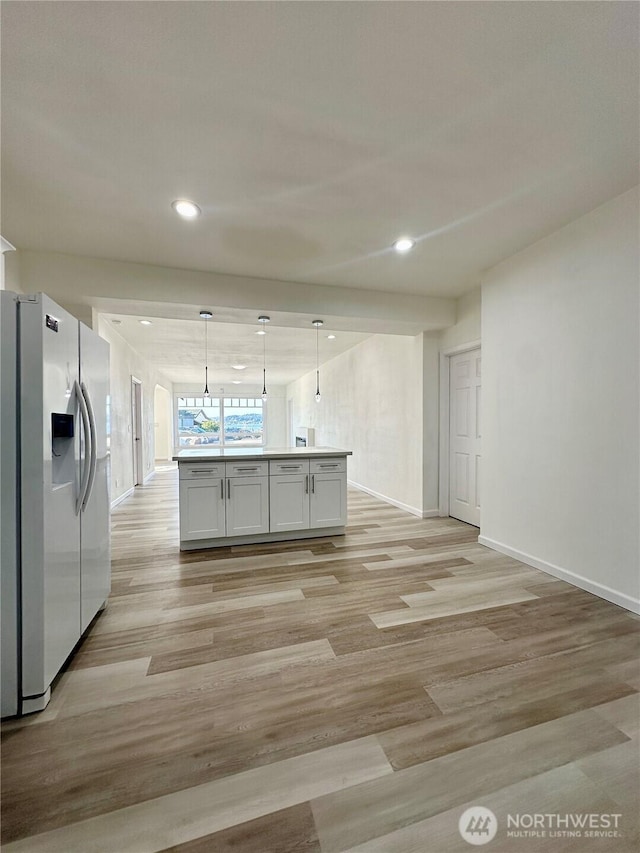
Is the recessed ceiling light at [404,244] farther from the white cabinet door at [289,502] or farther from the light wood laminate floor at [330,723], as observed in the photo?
the light wood laminate floor at [330,723]

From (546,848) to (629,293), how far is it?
2.93 m

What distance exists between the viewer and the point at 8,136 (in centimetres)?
187

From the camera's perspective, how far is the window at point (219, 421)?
12922 mm

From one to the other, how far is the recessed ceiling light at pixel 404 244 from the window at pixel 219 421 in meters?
10.9

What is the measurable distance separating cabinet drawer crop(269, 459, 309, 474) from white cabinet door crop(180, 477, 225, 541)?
0.56 meters

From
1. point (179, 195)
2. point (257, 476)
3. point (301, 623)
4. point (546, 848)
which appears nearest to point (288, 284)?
point (179, 195)

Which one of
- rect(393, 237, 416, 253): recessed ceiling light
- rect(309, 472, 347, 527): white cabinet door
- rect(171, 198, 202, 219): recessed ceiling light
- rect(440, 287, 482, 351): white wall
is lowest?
rect(309, 472, 347, 527): white cabinet door

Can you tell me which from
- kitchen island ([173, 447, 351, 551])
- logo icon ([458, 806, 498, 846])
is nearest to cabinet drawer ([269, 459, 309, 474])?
kitchen island ([173, 447, 351, 551])

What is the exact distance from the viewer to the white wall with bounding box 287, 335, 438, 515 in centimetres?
488

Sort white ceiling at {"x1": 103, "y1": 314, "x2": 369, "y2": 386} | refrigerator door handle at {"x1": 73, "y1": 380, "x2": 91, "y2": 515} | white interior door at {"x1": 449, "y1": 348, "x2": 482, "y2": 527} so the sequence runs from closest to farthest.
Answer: refrigerator door handle at {"x1": 73, "y1": 380, "x2": 91, "y2": 515}
white interior door at {"x1": 449, "y1": 348, "x2": 482, "y2": 527}
white ceiling at {"x1": 103, "y1": 314, "x2": 369, "y2": 386}

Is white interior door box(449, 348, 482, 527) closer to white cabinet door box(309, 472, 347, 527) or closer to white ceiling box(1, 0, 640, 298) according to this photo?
white cabinet door box(309, 472, 347, 527)

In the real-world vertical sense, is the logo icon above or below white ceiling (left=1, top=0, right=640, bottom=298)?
below

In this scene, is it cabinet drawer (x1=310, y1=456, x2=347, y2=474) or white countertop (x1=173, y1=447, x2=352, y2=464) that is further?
cabinet drawer (x1=310, y1=456, x2=347, y2=474)

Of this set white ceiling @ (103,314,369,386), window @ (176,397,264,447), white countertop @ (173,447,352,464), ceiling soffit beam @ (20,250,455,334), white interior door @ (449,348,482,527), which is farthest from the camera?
window @ (176,397,264,447)
